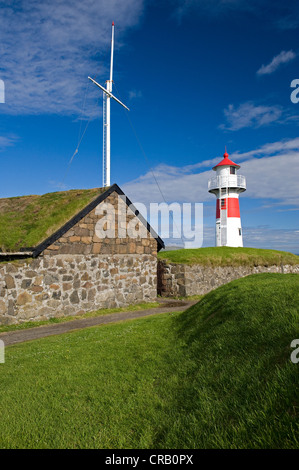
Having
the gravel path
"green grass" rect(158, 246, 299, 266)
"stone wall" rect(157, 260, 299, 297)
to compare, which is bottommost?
the gravel path

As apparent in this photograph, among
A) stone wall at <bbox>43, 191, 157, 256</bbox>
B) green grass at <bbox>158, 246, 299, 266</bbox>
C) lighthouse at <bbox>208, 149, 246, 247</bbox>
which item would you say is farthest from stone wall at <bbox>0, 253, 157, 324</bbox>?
lighthouse at <bbox>208, 149, 246, 247</bbox>

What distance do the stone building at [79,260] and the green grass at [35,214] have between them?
0.19 feet

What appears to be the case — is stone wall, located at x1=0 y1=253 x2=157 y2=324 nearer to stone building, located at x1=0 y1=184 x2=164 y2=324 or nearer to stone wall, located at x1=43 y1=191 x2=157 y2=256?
stone building, located at x1=0 y1=184 x2=164 y2=324

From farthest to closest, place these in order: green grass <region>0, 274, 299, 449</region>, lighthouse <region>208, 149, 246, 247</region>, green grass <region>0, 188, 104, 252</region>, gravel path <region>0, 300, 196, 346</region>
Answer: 1. lighthouse <region>208, 149, 246, 247</region>
2. green grass <region>0, 188, 104, 252</region>
3. gravel path <region>0, 300, 196, 346</region>
4. green grass <region>0, 274, 299, 449</region>

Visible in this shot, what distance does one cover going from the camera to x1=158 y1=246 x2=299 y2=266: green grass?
21.8m

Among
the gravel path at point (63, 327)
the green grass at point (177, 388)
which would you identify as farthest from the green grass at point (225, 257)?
the green grass at point (177, 388)

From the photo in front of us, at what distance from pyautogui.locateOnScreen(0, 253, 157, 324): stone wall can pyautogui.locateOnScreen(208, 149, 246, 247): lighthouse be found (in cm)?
1493

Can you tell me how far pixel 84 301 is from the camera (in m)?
14.7

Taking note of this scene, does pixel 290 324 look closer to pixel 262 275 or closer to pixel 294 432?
pixel 294 432

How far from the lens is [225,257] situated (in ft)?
77.3

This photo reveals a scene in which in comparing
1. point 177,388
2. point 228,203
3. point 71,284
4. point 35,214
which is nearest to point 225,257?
point 228,203

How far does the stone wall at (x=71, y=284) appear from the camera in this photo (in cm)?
1236
